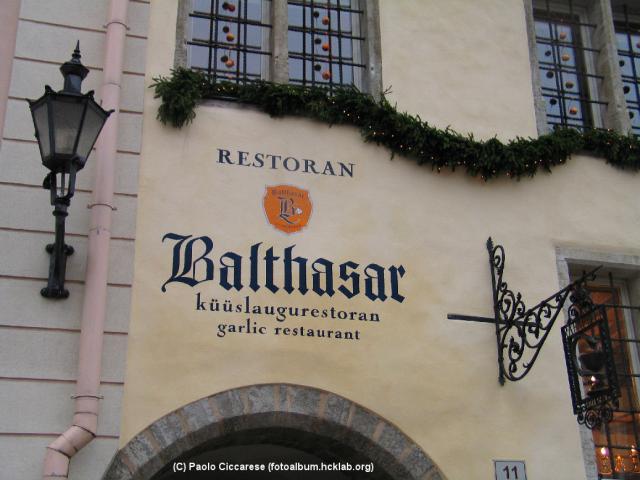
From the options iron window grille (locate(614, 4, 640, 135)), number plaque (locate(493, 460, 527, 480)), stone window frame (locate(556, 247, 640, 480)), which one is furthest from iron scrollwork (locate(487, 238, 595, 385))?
iron window grille (locate(614, 4, 640, 135))

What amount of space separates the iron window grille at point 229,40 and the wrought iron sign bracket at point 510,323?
2332mm

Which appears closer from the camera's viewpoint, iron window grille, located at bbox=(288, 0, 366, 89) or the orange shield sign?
the orange shield sign

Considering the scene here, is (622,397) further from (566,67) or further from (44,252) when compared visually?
(44,252)

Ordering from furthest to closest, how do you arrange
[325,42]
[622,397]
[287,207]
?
[325,42]
[622,397]
[287,207]

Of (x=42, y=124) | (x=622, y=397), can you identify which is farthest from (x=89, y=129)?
(x=622, y=397)

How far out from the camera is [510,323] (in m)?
6.38

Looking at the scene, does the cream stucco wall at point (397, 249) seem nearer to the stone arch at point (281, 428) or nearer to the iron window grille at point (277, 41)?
the stone arch at point (281, 428)

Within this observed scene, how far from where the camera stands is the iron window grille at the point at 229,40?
711 centimetres

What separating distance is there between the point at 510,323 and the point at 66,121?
3.24 metres

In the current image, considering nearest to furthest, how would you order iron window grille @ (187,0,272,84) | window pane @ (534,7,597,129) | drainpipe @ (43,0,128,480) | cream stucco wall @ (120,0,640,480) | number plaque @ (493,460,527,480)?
drainpipe @ (43,0,128,480)
cream stucco wall @ (120,0,640,480)
number plaque @ (493,460,527,480)
iron window grille @ (187,0,272,84)
window pane @ (534,7,597,129)

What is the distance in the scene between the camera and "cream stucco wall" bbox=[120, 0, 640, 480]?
5980mm

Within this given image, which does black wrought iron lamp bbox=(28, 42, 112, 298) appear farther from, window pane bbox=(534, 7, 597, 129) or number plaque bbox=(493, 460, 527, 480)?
window pane bbox=(534, 7, 597, 129)

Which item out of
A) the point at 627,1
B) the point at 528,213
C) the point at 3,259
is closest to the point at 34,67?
the point at 3,259

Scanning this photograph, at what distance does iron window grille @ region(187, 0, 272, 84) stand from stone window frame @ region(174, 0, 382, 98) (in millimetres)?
84
